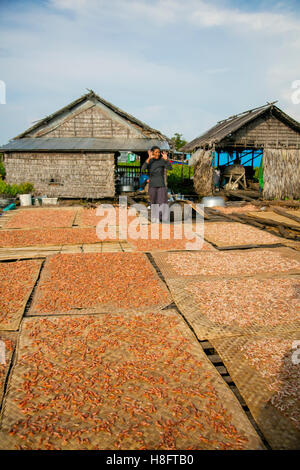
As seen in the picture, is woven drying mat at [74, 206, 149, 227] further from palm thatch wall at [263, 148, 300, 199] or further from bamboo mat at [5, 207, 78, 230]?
palm thatch wall at [263, 148, 300, 199]

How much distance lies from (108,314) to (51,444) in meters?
1.48

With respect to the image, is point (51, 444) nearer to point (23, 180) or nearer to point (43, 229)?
point (43, 229)

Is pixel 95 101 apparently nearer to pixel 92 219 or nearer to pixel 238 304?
pixel 92 219

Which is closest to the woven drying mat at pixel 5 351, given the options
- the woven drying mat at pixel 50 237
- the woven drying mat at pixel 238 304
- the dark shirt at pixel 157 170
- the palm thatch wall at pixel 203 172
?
the woven drying mat at pixel 238 304

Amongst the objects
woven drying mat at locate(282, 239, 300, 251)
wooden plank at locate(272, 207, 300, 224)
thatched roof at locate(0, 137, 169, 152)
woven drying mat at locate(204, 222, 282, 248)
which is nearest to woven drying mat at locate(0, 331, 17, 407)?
woven drying mat at locate(204, 222, 282, 248)

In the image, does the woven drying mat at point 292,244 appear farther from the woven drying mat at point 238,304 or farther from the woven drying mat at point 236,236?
the woven drying mat at point 238,304

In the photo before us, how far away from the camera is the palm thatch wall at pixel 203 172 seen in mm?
13586

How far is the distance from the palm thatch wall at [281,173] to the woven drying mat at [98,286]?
961cm

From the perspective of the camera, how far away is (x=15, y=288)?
377 centimetres

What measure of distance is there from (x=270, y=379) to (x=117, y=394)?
1.05 meters

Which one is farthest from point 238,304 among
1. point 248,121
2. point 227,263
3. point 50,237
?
point 248,121

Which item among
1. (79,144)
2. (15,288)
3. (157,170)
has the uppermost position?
(79,144)

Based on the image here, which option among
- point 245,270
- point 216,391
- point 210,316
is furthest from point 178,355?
point 245,270
